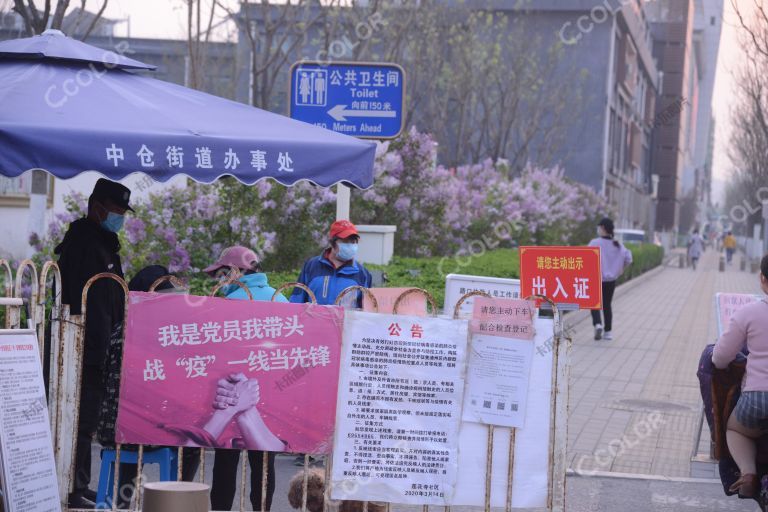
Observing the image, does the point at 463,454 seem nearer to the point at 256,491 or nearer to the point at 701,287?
the point at 256,491

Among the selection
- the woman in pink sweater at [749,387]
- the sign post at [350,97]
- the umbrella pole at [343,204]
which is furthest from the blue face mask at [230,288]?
the sign post at [350,97]

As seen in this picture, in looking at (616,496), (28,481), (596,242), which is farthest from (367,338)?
(596,242)

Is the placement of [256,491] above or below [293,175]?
below

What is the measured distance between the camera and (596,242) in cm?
1653

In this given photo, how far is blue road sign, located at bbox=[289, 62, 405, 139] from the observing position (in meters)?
10.1

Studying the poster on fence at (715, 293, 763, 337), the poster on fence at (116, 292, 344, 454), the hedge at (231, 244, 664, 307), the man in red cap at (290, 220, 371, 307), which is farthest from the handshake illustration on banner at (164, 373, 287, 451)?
the hedge at (231, 244, 664, 307)

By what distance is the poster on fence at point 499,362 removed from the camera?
5.36 metres

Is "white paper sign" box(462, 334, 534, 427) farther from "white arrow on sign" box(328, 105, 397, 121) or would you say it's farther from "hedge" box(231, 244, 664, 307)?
"white arrow on sign" box(328, 105, 397, 121)

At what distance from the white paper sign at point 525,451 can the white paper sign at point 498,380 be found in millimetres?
44

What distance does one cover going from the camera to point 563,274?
412 inches

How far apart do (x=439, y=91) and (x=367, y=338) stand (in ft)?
103

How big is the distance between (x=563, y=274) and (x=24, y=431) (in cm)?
638

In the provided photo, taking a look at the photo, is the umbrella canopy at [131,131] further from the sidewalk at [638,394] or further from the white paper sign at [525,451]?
the sidewalk at [638,394]

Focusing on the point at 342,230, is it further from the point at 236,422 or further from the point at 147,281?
the point at 236,422
